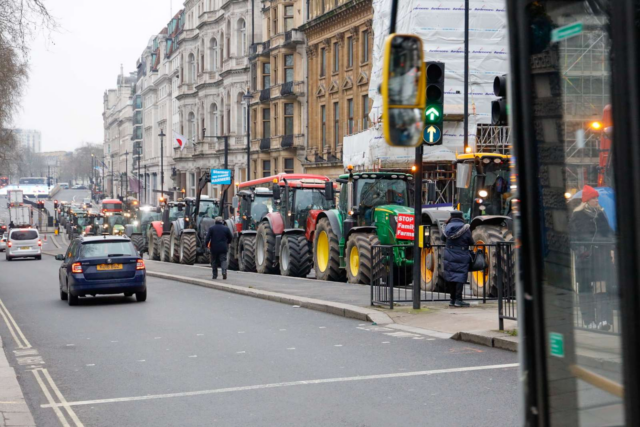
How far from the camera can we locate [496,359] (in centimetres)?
1055

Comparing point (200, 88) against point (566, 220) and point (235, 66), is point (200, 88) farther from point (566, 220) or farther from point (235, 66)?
point (566, 220)

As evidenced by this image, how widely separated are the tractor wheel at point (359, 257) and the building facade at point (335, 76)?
24.2m

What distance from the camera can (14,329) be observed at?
15.2m

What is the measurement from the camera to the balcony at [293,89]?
→ 57188 mm

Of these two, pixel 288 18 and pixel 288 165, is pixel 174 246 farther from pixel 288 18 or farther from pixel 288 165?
pixel 288 18

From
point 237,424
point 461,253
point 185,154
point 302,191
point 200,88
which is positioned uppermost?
point 200,88

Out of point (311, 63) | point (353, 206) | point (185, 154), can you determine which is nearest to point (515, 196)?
point (353, 206)

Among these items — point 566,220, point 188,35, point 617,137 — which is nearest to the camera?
point 617,137

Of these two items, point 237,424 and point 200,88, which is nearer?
point 237,424

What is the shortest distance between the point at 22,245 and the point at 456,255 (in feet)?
149

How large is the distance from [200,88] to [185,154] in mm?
8045

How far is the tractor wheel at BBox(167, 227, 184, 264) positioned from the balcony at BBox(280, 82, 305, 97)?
1866 centimetres

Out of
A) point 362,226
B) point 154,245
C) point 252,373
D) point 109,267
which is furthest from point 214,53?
point 252,373

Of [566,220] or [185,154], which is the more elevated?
[185,154]
